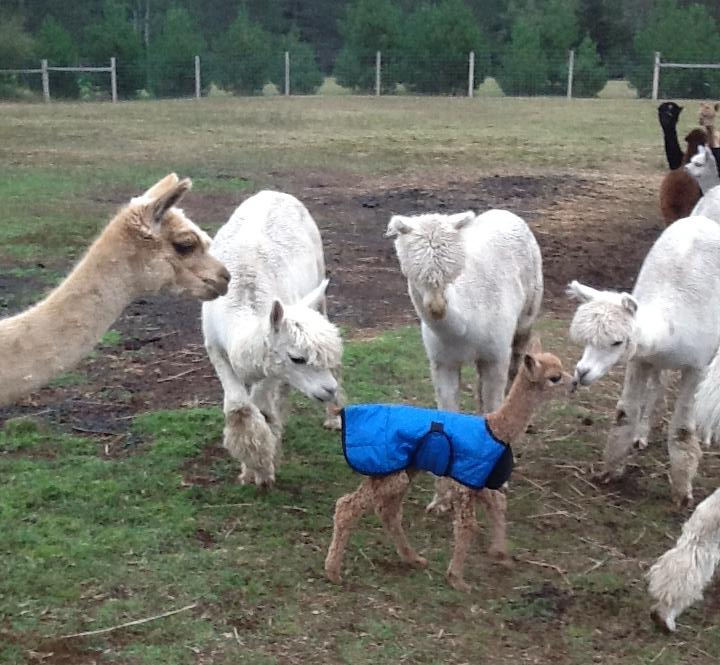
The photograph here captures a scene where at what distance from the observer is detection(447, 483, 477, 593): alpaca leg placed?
14.4 ft

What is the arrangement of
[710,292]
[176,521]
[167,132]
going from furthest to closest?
[167,132] → [710,292] → [176,521]

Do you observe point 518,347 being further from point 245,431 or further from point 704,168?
point 704,168

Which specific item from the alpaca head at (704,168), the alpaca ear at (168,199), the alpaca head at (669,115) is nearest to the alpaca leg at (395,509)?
the alpaca ear at (168,199)

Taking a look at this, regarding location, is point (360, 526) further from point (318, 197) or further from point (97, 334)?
point (318, 197)

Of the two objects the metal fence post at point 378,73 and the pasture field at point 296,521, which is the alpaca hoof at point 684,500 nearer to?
the pasture field at point 296,521

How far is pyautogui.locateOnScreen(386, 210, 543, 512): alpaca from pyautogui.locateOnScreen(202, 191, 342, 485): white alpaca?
0.50m

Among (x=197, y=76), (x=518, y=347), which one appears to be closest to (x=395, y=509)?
(x=518, y=347)

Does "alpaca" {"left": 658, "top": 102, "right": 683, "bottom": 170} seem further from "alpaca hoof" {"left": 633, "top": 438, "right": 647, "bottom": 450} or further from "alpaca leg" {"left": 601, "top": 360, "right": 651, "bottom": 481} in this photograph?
"alpaca leg" {"left": 601, "top": 360, "right": 651, "bottom": 481}

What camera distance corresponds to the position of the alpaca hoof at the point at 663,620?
4.15m

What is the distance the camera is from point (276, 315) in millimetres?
4719

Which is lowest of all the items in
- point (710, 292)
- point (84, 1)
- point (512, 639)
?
point (512, 639)

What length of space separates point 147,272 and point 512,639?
6.60 feet

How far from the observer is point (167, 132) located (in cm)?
2125

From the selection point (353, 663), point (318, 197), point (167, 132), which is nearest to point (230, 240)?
point (353, 663)
